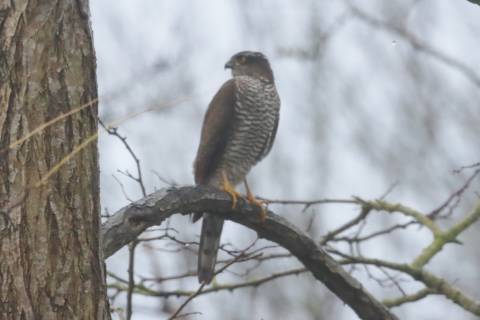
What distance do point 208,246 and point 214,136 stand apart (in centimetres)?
102

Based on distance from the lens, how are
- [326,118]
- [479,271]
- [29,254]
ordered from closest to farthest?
[29,254] → [479,271] → [326,118]

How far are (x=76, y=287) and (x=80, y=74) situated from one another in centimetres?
64

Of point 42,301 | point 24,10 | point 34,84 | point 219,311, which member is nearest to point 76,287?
point 42,301

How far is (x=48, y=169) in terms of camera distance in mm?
2721

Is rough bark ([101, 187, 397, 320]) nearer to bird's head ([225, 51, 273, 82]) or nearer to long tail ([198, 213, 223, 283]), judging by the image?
long tail ([198, 213, 223, 283])

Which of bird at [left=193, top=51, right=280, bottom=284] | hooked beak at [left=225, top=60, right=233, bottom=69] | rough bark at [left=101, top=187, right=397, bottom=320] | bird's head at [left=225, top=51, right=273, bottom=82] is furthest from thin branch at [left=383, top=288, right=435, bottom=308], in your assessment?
hooked beak at [left=225, top=60, right=233, bottom=69]

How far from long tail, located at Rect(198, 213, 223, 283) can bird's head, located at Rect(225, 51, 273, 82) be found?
1.44m

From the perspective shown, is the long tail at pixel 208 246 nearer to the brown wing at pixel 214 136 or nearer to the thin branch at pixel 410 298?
the brown wing at pixel 214 136

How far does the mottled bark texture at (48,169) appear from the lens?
8.71ft

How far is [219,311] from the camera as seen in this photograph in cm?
1227

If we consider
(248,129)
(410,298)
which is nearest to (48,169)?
(410,298)

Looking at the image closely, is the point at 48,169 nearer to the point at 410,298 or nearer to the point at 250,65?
the point at 410,298

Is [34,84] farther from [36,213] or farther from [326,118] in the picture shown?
[326,118]

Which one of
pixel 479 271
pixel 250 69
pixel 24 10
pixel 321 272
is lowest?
pixel 321 272
